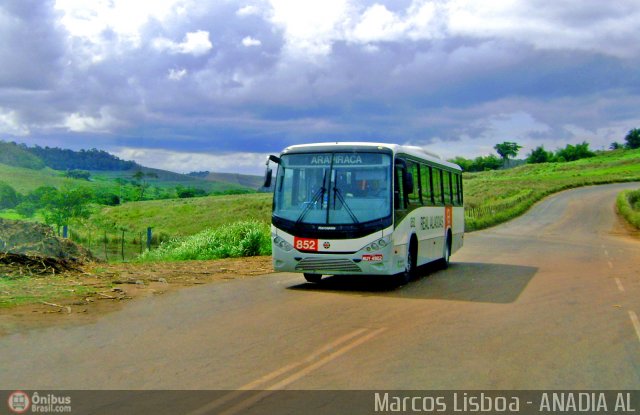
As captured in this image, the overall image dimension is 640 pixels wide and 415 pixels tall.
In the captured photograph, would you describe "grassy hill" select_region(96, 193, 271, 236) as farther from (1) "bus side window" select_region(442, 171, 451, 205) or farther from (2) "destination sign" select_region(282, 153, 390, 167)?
(2) "destination sign" select_region(282, 153, 390, 167)

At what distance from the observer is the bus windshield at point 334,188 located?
48.3 feet

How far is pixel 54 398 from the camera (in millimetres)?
6594

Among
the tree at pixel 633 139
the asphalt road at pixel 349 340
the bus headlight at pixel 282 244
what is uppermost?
the tree at pixel 633 139

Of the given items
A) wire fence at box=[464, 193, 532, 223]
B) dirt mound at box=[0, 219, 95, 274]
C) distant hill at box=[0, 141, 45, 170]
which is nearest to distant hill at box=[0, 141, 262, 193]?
distant hill at box=[0, 141, 45, 170]

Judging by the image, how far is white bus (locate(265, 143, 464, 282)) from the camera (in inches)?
573

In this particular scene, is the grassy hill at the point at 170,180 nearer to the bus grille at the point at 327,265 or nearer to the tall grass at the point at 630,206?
the tall grass at the point at 630,206

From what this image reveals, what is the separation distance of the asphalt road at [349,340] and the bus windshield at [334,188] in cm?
165

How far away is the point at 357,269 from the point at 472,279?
4.32 metres

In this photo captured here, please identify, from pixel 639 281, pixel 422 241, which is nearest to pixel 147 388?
pixel 422 241

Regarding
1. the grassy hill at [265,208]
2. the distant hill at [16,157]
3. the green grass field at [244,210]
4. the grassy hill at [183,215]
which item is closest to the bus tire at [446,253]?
the green grass field at [244,210]

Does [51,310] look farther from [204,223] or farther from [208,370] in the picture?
[204,223]

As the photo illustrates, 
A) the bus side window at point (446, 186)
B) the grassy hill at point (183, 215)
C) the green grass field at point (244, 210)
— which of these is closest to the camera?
the bus side window at point (446, 186)

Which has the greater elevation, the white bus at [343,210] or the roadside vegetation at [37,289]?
the white bus at [343,210]

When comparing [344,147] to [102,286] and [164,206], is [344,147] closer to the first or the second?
[102,286]
